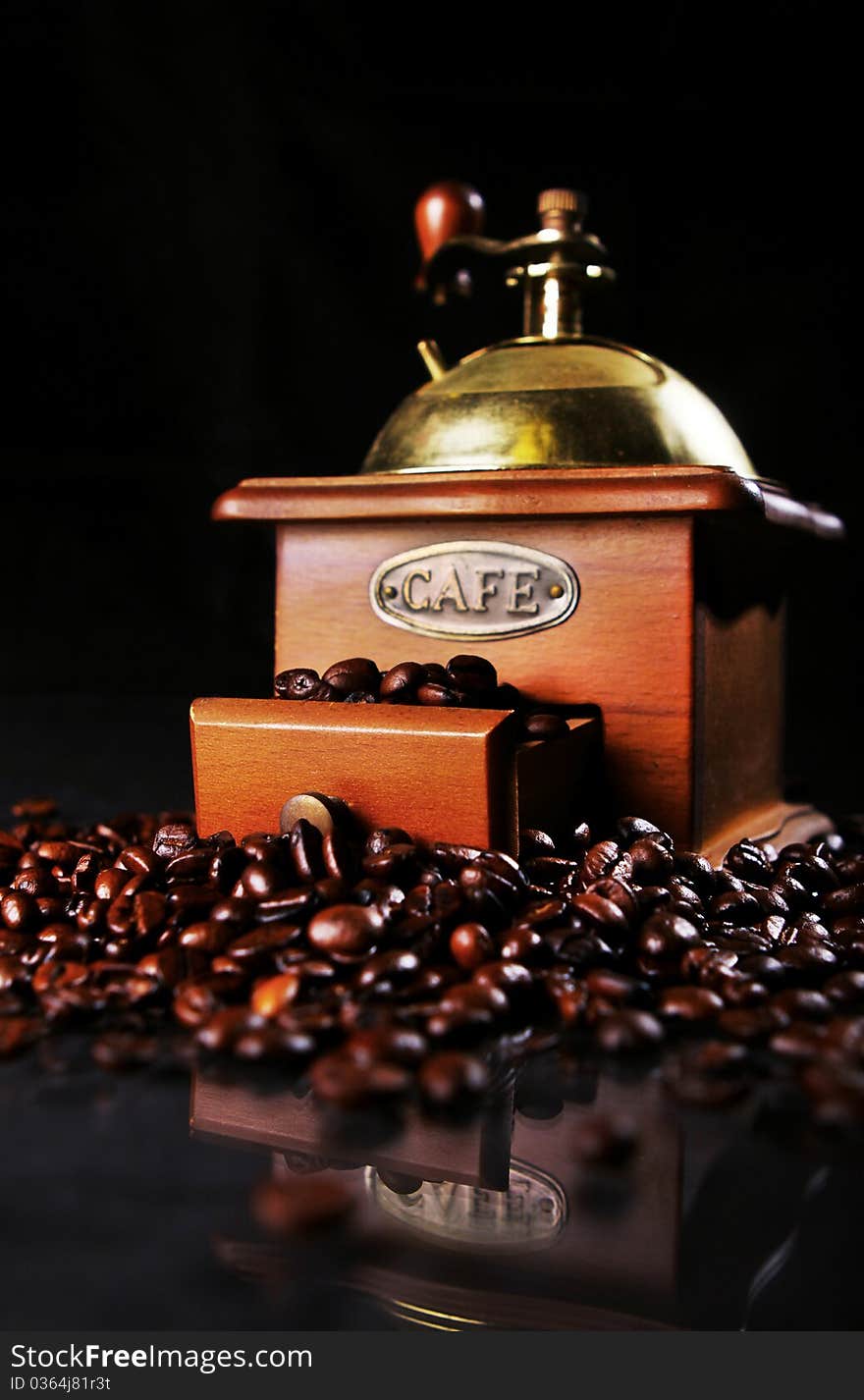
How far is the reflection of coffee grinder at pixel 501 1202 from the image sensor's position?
2.68 ft

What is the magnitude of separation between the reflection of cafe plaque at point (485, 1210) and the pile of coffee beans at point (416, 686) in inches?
21.9

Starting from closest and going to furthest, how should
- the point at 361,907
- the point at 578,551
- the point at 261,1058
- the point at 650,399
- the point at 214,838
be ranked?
the point at 261,1058, the point at 361,907, the point at 214,838, the point at 578,551, the point at 650,399

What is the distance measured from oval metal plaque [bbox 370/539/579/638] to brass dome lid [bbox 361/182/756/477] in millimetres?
118

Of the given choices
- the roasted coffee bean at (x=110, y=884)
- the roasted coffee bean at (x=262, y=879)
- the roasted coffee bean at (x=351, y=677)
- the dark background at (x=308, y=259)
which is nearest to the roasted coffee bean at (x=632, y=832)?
the roasted coffee bean at (x=351, y=677)

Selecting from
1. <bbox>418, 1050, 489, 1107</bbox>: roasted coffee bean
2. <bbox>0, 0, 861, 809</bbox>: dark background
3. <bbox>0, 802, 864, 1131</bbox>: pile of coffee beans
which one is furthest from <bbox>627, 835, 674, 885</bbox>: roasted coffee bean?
<bbox>0, 0, 861, 809</bbox>: dark background

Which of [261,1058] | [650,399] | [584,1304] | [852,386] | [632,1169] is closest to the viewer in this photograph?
[584,1304]

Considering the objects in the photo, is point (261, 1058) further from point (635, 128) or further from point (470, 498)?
point (635, 128)

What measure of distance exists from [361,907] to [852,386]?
2.19 meters

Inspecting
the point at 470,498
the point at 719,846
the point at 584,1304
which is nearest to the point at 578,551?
the point at 470,498

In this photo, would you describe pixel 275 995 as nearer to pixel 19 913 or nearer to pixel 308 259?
pixel 19 913

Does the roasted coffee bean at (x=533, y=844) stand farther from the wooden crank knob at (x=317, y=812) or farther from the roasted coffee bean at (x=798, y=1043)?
the roasted coffee bean at (x=798, y=1043)

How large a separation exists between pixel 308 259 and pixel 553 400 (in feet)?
4.80

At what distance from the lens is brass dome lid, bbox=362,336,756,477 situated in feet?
5.75

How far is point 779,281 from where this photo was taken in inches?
118
